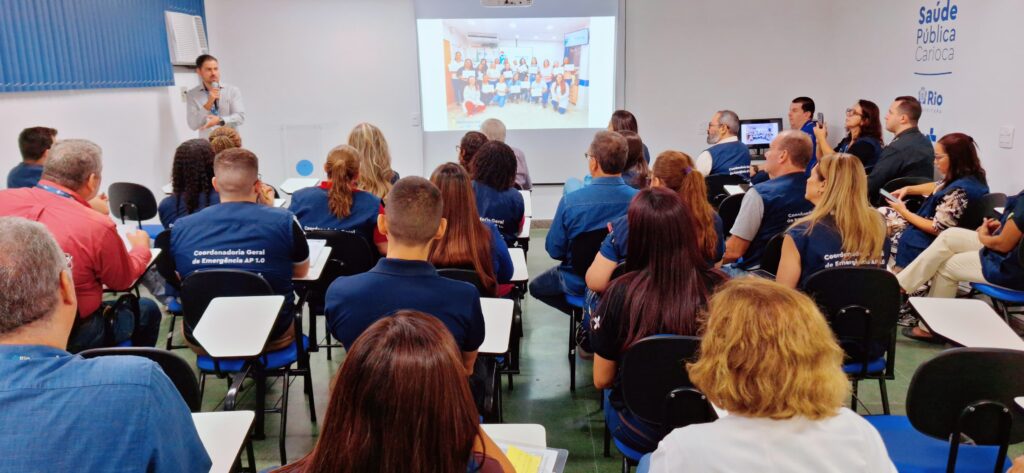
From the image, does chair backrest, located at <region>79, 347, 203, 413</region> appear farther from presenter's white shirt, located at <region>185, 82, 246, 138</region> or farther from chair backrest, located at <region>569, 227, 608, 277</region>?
presenter's white shirt, located at <region>185, 82, 246, 138</region>

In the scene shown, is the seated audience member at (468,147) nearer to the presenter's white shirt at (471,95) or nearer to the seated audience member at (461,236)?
the seated audience member at (461,236)

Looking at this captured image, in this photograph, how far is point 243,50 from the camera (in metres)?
7.23

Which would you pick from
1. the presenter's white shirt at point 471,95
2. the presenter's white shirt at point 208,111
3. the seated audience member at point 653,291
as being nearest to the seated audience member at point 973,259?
the seated audience member at point 653,291

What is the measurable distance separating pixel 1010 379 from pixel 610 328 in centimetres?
113

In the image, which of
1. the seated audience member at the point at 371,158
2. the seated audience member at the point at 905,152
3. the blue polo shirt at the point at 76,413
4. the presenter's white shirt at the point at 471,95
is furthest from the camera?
the presenter's white shirt at the point at 471,95

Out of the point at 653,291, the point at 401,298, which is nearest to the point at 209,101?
the point at 401,298

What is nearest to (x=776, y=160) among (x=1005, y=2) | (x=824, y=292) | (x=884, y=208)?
(x=824, y=292)

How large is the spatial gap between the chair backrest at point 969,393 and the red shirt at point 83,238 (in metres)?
2.92

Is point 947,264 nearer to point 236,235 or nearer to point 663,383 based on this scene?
point 663,383

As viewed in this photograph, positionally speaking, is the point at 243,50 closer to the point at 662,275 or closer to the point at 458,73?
the point at 458,73

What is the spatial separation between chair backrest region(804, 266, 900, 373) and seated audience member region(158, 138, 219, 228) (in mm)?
3159

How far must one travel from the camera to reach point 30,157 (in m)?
3.95

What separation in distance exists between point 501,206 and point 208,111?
3.95 m

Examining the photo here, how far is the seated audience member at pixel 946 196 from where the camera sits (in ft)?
13.7
